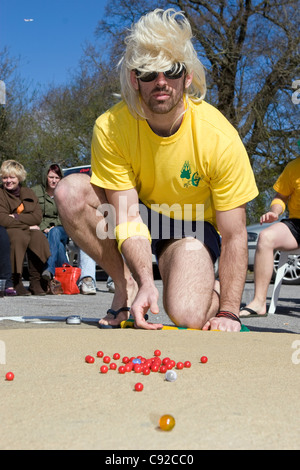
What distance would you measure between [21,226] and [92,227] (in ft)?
13.5

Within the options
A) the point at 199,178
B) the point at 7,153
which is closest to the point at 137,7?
the point at 7,153

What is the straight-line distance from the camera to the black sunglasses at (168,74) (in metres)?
3.37

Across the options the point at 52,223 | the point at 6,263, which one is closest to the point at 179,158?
the point at 6,263

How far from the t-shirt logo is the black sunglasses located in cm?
49

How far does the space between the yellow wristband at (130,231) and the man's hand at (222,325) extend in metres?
0.61

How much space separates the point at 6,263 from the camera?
24.0ft

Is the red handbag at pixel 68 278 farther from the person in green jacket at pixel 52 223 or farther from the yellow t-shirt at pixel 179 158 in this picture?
the yellow t-shirt at pixel 179 158

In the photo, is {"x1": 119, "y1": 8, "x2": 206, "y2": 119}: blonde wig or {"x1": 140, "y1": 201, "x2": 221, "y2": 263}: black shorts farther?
{"x1": 140, "y1": 201, "x2": 221, "y2": 263}: black shorts

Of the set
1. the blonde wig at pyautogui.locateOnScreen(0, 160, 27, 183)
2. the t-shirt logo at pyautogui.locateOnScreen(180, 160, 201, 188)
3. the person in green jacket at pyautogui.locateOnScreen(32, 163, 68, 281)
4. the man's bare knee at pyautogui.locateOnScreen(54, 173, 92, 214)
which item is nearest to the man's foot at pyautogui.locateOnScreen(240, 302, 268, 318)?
the t-shirt logo at pyautogui.locateOnScreen(180, 160, 201, 188)

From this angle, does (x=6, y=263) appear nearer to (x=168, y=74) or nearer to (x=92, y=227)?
(x=92, y=227)

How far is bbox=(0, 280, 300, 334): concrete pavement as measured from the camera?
4051 millimetres

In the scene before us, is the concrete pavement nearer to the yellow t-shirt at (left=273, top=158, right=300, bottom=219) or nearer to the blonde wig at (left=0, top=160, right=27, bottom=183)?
the yellow t-shirt at (left=273, top=158, right=300, bottom=219)

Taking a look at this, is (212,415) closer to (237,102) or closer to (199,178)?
(199,178)

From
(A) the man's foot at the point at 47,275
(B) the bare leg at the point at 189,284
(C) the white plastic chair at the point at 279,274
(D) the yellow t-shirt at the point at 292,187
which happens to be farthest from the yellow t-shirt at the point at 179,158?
(A) the man's foot at the point at 47,275
